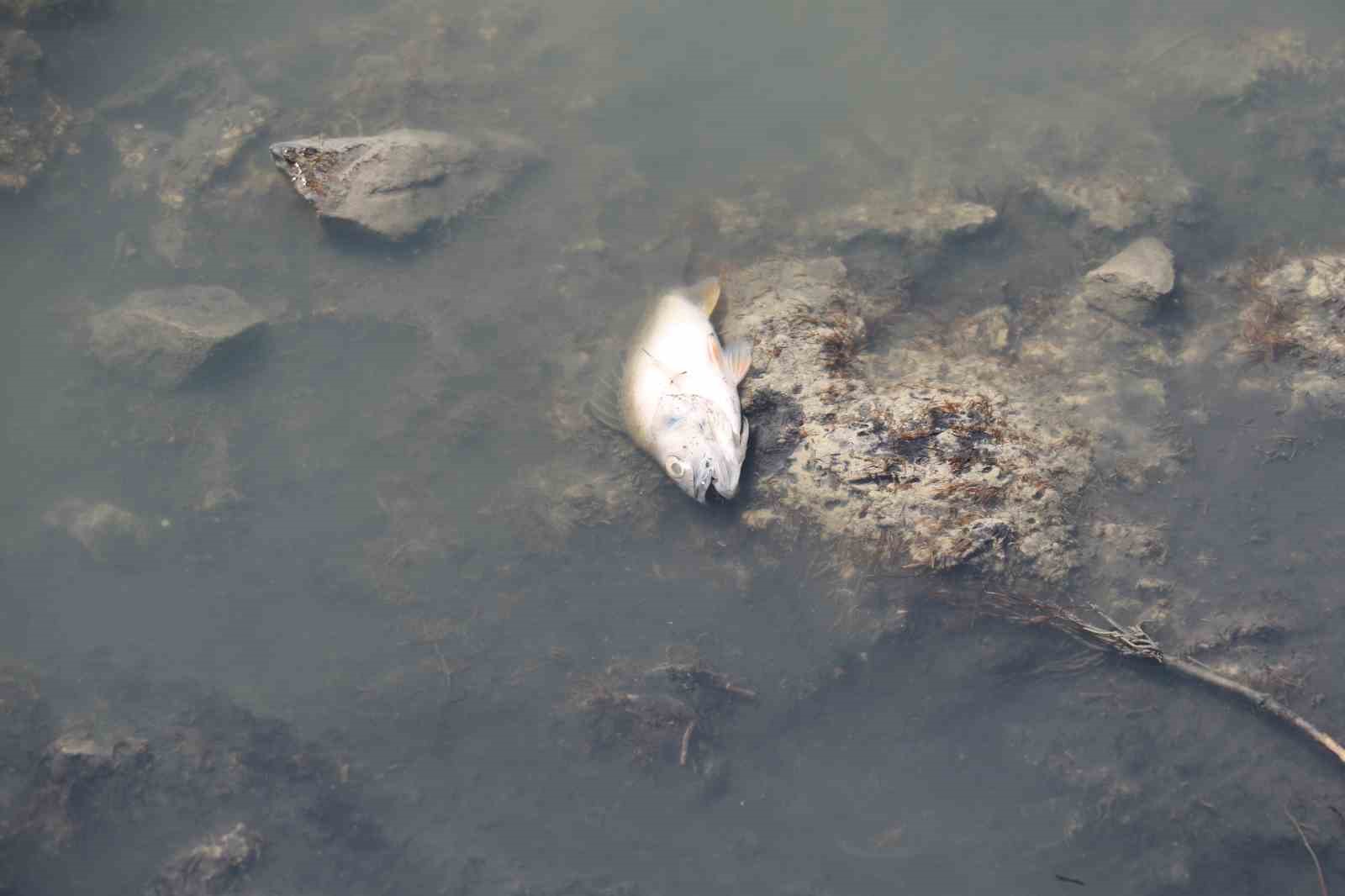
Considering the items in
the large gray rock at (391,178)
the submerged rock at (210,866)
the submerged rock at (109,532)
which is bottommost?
the submerged rock at (210,866)

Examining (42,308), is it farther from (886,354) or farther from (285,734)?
(886,354)

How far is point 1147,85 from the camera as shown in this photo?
8.19 m

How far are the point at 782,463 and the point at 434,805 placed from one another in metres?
3.37

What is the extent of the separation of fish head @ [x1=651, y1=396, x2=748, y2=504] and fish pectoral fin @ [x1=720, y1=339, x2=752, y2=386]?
0.33 metres

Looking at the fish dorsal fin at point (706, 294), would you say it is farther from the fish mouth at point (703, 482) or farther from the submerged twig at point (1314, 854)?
the submerged twig at point (1314, 854)

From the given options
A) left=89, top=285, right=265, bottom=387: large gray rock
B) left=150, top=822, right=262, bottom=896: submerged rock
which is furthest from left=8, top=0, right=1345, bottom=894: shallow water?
left=150, top=822, right=262, bottom=896: submerged rock

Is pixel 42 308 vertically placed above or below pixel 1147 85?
below

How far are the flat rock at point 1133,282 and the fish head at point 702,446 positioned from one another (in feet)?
10.2

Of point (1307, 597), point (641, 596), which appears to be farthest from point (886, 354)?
point (1307, 597)

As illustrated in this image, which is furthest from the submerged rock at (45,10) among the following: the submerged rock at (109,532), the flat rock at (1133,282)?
the flat rock at (1133,282)

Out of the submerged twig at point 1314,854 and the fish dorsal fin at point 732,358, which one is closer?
the submerged twig at point 1314,854

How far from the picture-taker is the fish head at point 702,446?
4887 millimetres

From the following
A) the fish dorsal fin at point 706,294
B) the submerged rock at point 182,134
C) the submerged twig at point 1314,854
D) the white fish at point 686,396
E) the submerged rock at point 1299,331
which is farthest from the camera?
the submerged rock at point 182,134

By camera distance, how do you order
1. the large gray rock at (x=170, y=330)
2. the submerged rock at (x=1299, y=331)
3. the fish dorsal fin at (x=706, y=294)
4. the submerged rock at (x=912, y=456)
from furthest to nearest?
the large gray rock at (x=170, y=330) → the fish dorsal fin at (x=706, y=294) → the submerged rock at (x=1299, y=331) → the submerged rock at (x=912, y=456)
